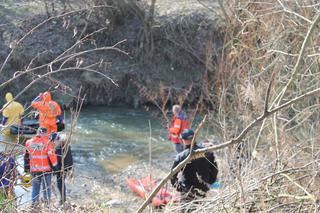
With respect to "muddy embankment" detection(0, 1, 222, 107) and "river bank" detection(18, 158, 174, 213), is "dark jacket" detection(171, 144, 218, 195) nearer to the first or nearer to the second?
"river bank" detection(18, 158, 174, 213)

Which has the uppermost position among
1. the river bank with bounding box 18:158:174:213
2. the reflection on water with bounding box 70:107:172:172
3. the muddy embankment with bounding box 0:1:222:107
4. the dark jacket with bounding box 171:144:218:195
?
the muddy embankment with bounding box 0:1:222:107

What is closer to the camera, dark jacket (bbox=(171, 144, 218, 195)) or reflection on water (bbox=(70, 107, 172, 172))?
dark jacket (bbox=(171, 144, 218, 195))

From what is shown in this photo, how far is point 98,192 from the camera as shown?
1057 cm

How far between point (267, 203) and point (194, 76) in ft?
49.7

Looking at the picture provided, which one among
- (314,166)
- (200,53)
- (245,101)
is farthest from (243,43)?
(200,53)

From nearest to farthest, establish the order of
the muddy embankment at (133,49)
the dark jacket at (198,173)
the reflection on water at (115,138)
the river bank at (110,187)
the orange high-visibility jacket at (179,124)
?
the dark jacket at (198,173) < the river bank at (110,187) < the orange high-visibility jacket at (179,124) < the reflection on water at (115,138) < the muddy embankment at (133,49)

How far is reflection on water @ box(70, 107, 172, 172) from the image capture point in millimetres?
13234

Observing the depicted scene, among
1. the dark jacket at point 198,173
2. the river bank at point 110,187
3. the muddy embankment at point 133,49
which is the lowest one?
the river bank at point 110,187

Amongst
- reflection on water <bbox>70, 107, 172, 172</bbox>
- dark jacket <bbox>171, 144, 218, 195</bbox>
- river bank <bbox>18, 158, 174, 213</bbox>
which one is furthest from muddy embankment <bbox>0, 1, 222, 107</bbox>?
dark jacket <bbox>171, 144, 218, 195</bbox>

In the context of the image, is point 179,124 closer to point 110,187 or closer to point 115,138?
point 110,187

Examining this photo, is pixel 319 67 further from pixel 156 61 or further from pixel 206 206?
pixel 156 61

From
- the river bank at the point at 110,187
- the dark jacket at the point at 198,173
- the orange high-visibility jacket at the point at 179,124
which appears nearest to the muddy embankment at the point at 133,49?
the river bank at the point at 110,187

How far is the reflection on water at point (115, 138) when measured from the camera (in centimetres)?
1323

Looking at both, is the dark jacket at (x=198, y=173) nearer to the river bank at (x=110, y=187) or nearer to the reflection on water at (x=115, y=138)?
the river bank at (x=110, y=187)
